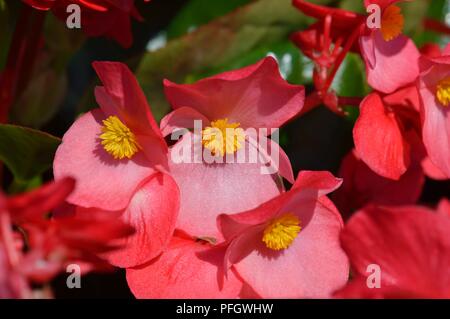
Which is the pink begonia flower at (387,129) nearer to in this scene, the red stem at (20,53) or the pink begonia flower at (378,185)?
the pink begonia flower at (378,185)

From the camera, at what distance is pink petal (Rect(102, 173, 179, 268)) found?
58 centimetres

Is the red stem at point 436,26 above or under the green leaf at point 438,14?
above

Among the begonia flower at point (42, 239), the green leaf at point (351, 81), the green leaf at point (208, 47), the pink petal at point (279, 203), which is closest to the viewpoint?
the begonia flower at point (42, 239)

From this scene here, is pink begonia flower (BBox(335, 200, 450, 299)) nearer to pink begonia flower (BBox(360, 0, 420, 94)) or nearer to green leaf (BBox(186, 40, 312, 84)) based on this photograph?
pink begonia flower (BBox(360, 0, 420, 94))

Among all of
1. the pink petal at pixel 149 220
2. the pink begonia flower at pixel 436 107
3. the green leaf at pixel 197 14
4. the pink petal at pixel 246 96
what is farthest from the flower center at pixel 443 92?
the green leaf at pixel 197 14

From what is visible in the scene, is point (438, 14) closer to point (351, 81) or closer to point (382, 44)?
point (351, 81)

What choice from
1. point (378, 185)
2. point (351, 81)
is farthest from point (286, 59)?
point (378, 185)

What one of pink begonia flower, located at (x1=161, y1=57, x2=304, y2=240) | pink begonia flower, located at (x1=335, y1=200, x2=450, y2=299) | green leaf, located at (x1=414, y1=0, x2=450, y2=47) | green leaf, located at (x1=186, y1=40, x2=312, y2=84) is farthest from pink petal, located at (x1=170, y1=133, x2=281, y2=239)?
green leaf, located at (x1=414, y1=0, x2=450, y2=47)

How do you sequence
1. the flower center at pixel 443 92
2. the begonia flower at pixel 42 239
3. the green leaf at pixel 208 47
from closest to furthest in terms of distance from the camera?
the begonia flower at pixel 42 239
the flower center at pixel 443 92
the green leaf at pixel 208 47

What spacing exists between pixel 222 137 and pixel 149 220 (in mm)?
90

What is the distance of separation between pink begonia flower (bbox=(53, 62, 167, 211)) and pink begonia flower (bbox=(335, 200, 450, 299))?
0.57ft

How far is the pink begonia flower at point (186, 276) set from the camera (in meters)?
0.58

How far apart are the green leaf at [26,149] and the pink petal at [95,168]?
1.0 inches
